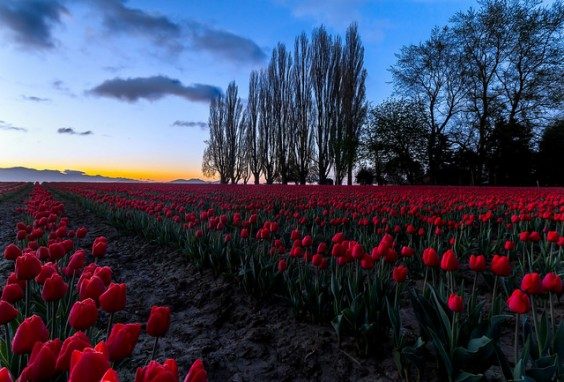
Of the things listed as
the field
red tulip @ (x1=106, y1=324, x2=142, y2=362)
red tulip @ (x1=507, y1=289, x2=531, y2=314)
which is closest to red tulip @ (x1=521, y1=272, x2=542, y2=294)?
the field

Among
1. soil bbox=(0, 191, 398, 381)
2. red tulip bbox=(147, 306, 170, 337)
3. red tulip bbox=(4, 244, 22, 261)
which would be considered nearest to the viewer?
red tulip bbox=(147, 306, 170, 337)

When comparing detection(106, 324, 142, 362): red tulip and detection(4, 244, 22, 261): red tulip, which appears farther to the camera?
detection(4, 244, 22, 261): red tulip

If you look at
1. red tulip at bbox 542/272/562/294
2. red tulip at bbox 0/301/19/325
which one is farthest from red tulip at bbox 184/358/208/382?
red tulip at bbox 542/272/562/294

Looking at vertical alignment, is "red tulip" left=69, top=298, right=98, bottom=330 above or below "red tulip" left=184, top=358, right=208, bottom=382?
below

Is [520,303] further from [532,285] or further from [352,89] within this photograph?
[352,89]

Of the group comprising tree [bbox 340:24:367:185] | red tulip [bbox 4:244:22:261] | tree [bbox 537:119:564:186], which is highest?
tree [bbox 340:24:367:185]

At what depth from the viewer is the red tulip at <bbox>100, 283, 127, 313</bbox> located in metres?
1.62


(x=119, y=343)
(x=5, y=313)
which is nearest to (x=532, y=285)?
(x=119, y=343)

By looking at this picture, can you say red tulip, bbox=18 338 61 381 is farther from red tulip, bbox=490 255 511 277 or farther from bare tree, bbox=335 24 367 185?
bare tree, bbox=335 24 367 185

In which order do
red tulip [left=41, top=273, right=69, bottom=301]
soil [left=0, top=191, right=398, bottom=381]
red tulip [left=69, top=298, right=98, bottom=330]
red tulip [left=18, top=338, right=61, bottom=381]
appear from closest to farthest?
red tulip [left=18, top=338, right=61, bottom=381] → red tulip [left=69, top=298, right=98, bottom=330] → red tulip [left=41, top=273, right=69, bottom=301] → soil [left=0, top=191, right=398, bottom=381]

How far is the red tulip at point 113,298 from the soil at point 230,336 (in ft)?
3.60

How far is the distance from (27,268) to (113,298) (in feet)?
2.22

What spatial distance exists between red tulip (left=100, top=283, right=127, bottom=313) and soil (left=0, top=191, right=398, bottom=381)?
43.2 inches

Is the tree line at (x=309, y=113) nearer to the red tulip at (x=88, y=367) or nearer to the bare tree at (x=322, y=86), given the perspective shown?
the bare tree at (x=322, y=86)
